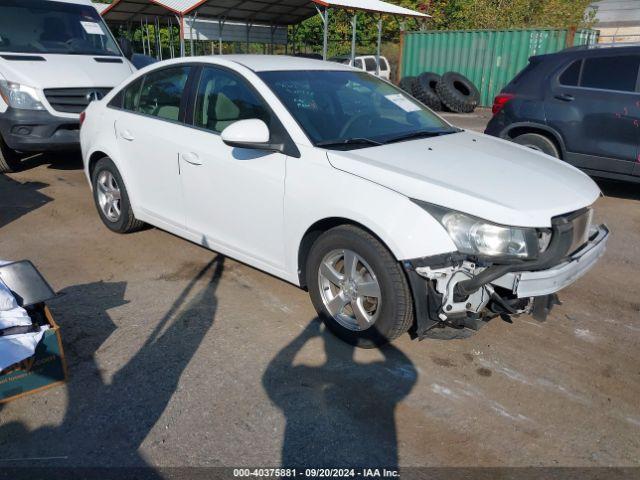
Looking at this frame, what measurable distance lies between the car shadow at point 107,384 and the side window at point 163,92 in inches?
55.4

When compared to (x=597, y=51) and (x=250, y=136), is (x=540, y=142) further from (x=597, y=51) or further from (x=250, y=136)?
(x=250, y=136)

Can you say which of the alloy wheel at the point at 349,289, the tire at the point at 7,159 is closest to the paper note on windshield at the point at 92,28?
the tire at the point at 7,159

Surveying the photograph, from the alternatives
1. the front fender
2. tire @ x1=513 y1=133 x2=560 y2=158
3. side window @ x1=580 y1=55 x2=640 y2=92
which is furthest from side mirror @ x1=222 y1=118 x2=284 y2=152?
side window @ x1=580 y1=55 x2=640 y2=92

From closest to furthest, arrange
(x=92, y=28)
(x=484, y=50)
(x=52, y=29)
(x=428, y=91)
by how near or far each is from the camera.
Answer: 1. (x=52, y=29)
2. (x=92, y=28)
3. (x=428, y=91)
4. (x=484, y=50)

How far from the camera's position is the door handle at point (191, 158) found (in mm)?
4309

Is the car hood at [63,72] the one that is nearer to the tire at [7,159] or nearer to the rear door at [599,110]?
the tire at [7,159]

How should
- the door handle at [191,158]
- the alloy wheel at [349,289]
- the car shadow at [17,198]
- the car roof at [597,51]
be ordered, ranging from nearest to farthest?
the alloy wheel at [349,289]
the door handle at [191,158]
the car shadow at [17,198]
the car roof at [597,51]

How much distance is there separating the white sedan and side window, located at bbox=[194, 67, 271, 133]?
0.04 ft

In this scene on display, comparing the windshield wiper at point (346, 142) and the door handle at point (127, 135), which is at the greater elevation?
the windshield wiper at point (346, 142)

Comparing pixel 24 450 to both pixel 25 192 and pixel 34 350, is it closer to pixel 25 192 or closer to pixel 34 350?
pixel 34 350

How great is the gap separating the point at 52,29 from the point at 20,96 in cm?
139

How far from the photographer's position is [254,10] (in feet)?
60.3

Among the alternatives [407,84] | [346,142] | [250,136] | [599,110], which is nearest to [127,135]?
[250,136]

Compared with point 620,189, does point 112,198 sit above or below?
above
